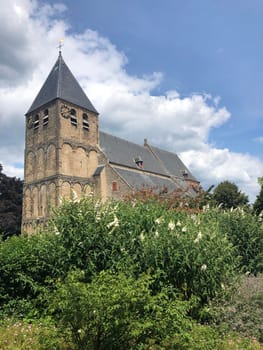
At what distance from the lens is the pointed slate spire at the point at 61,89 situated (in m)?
35.4

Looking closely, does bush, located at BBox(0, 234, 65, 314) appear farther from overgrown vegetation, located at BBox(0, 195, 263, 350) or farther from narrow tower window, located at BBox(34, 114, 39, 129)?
narrow tower window, located at BBox(34, 114, 39, 129)

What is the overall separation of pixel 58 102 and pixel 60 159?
5999 mm

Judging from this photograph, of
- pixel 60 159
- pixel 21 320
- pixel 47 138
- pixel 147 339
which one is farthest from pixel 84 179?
pixel 147 339

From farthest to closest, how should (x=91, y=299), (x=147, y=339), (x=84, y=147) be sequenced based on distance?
(x=84, y=147) < (x=147, y=339) < (x=91, y=299)

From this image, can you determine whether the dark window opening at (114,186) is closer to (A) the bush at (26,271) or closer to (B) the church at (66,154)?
(B) the church at (66,154)

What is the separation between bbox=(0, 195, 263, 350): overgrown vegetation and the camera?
3912 mm

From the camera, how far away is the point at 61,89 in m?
35.4

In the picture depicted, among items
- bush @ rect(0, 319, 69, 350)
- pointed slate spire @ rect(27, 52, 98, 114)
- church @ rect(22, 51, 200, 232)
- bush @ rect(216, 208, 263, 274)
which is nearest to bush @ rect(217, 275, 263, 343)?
bush @ rect(0, 319, 69, 350)

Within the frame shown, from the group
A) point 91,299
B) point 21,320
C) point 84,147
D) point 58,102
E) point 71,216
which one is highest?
point 58,102

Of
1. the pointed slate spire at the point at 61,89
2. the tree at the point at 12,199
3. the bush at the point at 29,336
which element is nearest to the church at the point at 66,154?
the pointed slate spire at the point at 61,89

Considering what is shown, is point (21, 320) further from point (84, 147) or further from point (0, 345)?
point (84, 147)

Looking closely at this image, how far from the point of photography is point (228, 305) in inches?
235

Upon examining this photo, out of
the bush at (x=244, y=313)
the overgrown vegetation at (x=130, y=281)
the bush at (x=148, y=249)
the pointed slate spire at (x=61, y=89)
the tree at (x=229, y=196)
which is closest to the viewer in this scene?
the overgrown vegetation at (x=130, y=281)

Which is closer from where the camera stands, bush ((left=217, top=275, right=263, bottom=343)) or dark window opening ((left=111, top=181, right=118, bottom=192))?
bush ((left=217, top=275, right=263, bottom=343))
